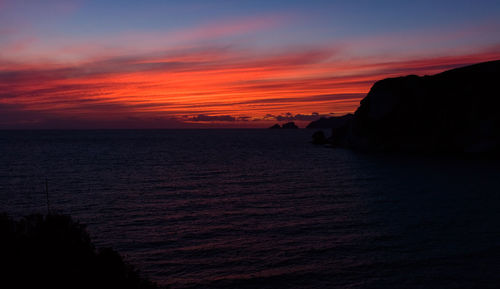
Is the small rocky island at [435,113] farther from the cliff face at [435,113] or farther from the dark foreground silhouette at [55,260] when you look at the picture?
the dark foreground silhouette at [55,260]

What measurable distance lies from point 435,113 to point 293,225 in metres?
69.1

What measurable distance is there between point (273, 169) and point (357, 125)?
4672cm

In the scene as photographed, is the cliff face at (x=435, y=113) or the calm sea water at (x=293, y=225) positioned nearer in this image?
the calm sea water at (x=293, y=225)

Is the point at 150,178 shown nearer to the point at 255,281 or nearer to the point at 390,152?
the point at 255,281

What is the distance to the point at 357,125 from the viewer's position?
95.0m

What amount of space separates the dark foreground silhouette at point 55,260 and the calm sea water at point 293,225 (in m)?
4.08

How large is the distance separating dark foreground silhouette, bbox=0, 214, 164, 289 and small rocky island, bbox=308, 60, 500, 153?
72.2m

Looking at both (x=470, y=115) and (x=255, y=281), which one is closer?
(x=255, y=281)

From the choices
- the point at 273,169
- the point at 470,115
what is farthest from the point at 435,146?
the point at 273,169

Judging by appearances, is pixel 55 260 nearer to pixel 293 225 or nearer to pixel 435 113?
pixel 293 225

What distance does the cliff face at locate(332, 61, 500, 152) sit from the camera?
2763 inches

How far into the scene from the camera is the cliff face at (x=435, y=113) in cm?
A: 7019

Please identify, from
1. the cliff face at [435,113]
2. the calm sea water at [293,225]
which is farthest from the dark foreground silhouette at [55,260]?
the cliff face at [435,113]

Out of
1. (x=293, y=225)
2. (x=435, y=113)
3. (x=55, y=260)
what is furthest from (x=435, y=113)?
(x=55, y=260)
